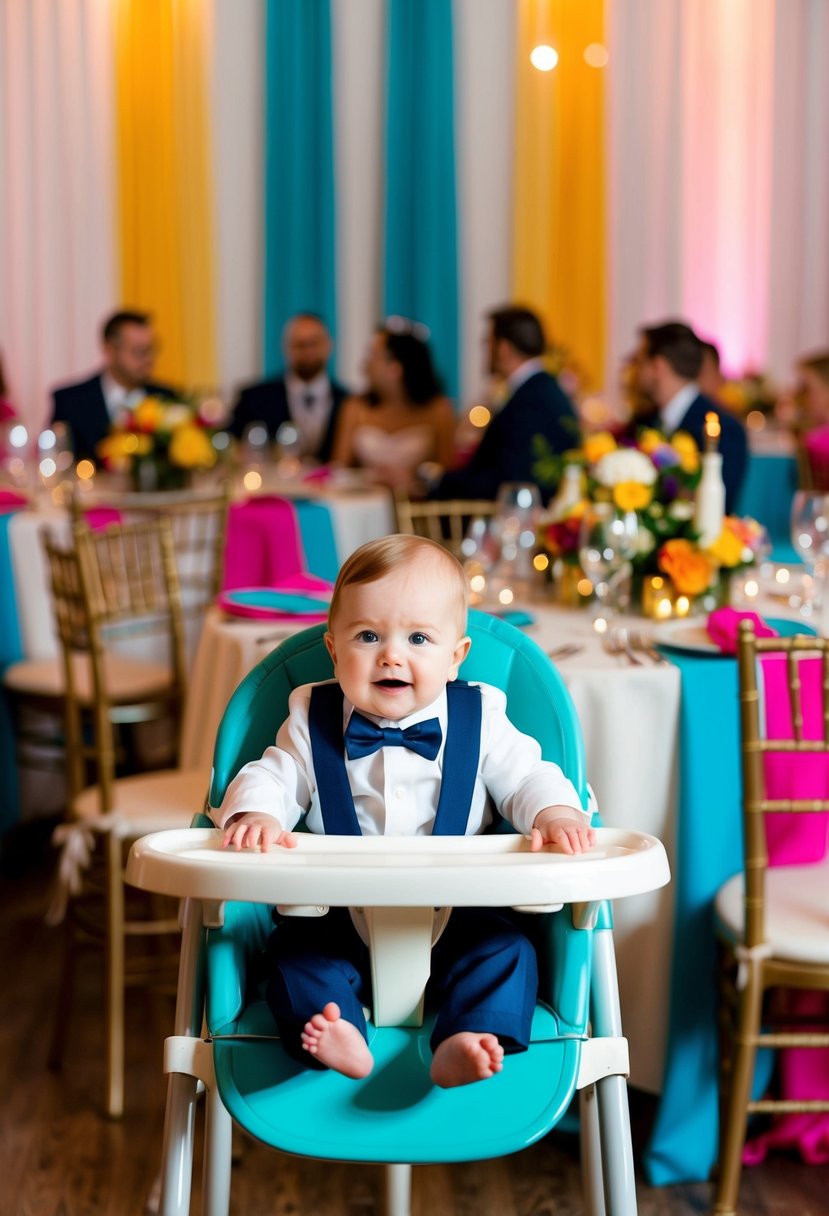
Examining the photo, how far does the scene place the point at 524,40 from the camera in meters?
8.48

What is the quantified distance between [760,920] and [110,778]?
49.8 inches

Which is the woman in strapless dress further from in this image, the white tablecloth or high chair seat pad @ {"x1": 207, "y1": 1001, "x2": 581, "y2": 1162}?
high chair seat pad @ {"x1": 207, "y1": 1001, "x2": 581, "y2": 1162}

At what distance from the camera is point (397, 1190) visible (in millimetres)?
2104

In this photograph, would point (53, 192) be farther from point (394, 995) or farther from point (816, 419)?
point (394, 995)

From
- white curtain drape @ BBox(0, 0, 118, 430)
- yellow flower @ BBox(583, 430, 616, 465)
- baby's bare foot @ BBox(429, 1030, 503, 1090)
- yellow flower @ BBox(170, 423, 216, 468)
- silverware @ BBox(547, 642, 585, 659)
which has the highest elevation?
white curtain drape @ BBox(0, 0, 118, 430)

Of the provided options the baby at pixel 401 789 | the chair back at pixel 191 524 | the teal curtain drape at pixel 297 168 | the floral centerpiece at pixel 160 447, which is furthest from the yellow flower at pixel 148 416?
the teal curtain drape at pixel 297 168

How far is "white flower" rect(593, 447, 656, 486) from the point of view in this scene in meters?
2.76

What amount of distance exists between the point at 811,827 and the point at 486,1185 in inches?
31.9

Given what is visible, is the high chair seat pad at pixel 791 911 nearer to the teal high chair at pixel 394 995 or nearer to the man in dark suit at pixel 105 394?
the teal high chair at pixel 394 995

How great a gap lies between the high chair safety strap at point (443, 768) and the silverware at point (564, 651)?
718 millimetres

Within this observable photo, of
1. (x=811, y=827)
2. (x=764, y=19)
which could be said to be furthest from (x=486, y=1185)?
(x=764, y=19)

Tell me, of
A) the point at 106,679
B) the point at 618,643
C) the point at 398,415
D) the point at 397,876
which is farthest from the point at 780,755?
the point at 398,415

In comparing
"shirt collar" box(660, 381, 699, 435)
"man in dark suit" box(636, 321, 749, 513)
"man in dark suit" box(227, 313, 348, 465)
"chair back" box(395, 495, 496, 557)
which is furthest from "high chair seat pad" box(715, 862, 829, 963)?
"man in dark suit" box(227, 313, 348, 465)

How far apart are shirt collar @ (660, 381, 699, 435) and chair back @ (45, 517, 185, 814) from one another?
5.46 feet
